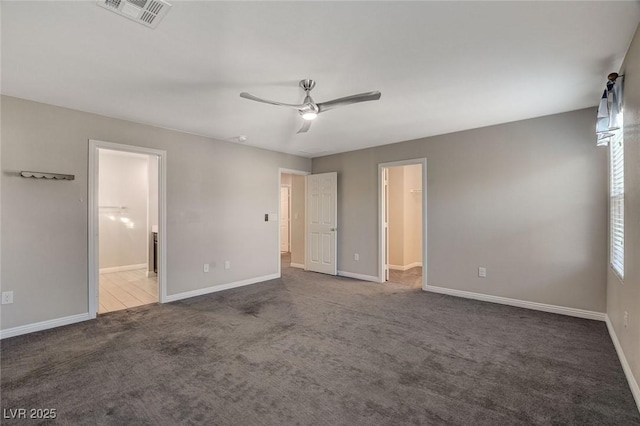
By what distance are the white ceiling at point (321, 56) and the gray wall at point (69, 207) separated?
12.4 inches

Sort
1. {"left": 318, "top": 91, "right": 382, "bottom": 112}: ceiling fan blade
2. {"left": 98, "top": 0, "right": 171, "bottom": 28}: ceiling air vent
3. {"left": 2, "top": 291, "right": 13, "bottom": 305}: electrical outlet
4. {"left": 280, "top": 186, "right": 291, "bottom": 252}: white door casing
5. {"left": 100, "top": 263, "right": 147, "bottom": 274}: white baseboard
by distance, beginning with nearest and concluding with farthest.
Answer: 1. {"left": 98, "top": 0, "right": 171, "bottom": 28}: ceiling air vent
2. {"left": 318, "top": 91, "right": 382, "bottom": 112}: ceiling fan blade
3. {"left": 2, "top": 291, "right": 13, "bottom": 305}: electrical outlet
4. {"left": 100, "top": 263, "right": 147, "bottom": 274}: white baseboard
5. {"left": 280, "top": 186, "right": 291, "bottom": 252}: white door casing

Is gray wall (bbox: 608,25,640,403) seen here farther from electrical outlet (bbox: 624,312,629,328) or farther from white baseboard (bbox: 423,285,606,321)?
white baseboard (bbox: 423,285,606,321)

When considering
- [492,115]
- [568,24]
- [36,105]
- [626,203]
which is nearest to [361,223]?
[492,115]

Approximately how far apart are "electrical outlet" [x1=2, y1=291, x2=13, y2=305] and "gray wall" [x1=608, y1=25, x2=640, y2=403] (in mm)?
5439

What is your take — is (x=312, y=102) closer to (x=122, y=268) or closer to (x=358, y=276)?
(x=358, y=276)

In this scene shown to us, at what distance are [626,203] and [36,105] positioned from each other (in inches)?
226

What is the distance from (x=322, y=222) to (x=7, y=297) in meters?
4.60

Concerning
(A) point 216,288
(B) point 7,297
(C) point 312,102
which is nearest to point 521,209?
(C) point 312,102

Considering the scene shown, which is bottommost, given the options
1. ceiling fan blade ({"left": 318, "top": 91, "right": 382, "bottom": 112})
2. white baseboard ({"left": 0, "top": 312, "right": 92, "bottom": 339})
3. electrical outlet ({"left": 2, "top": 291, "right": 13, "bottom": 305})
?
white baseboard ({"left": 0, "top": 312, "right": 92, "bottom": 339})

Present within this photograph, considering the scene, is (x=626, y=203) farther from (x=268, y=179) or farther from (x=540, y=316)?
(x=268, y=179)

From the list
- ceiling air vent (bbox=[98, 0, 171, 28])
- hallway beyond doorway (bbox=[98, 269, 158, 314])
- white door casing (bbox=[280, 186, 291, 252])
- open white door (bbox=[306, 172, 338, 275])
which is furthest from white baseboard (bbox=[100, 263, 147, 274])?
ceiling air vent (bbox=[98, 0, 171, 28])

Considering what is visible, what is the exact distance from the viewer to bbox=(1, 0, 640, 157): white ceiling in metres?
1.86

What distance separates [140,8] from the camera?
180 centimetres

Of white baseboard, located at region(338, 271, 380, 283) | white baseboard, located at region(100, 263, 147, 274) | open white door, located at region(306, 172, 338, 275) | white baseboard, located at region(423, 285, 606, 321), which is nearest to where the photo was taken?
white baseboard, located at region(423, 285, 606, 321)
